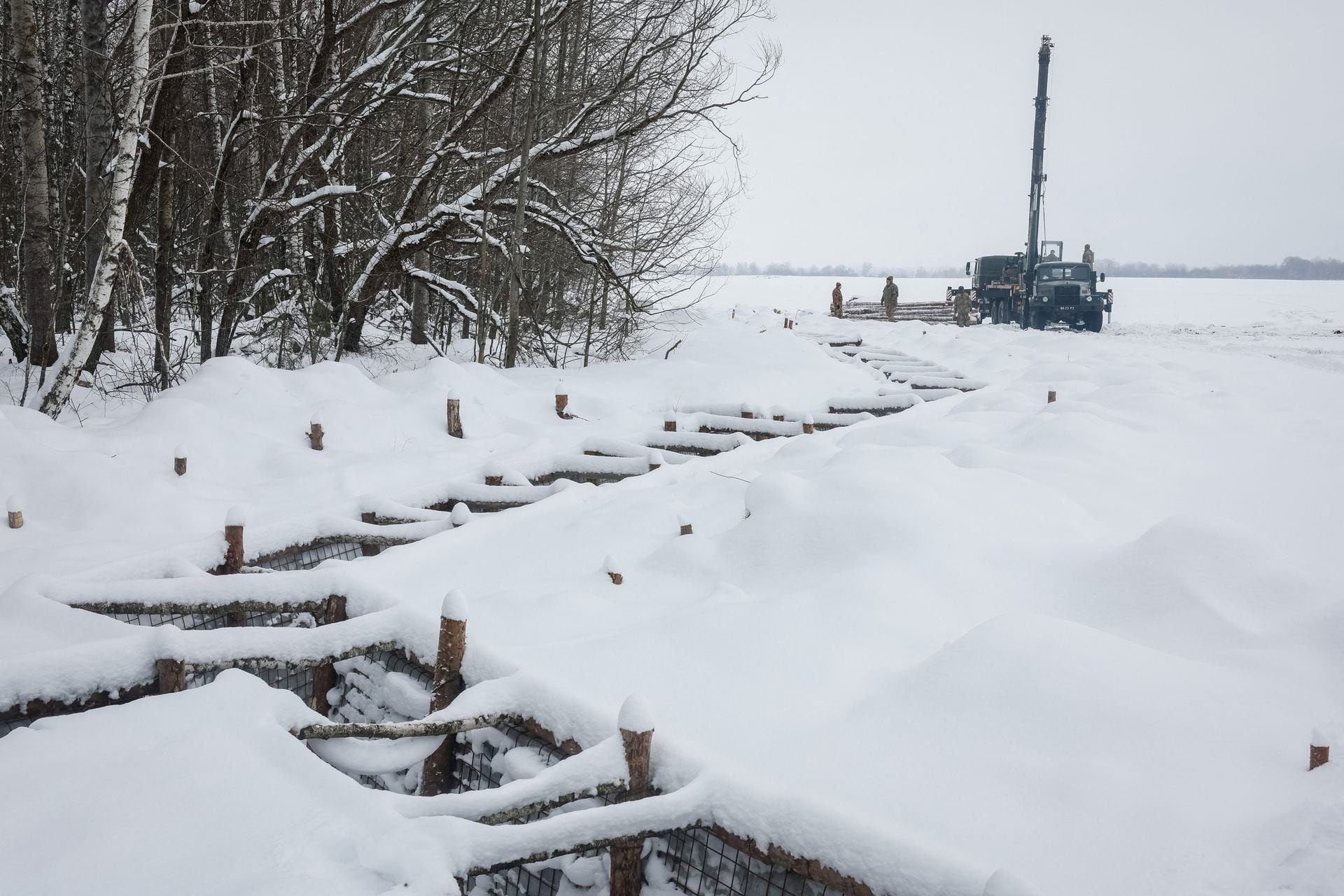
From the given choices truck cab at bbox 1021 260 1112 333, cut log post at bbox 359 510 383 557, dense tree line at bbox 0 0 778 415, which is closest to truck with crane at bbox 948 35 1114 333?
truck cab at bbox 1021 260 1112 333

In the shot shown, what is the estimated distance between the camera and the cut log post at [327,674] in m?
4.49

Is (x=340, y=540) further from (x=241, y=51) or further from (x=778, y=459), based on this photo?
(x=241, y=51)

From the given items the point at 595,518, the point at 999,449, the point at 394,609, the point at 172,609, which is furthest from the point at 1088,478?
the point at 172,609

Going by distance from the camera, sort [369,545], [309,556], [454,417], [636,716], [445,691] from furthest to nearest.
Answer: [454,417]
[369,545]
[309,556]
[445,691]
[636,716]

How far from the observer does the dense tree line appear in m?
8.23

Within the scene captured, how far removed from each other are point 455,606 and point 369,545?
3096 millimetres

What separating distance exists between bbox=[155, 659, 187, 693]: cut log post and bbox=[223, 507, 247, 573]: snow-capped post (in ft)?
5.60

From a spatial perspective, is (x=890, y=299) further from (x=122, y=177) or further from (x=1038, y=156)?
(x=122, y=177)

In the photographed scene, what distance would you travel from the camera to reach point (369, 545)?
254 inches

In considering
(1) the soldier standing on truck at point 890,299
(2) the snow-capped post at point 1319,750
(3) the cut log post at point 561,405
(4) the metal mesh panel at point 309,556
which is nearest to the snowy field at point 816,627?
(2) the snow-capped post at point 1319,750

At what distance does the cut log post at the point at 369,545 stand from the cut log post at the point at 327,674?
1.84 meters

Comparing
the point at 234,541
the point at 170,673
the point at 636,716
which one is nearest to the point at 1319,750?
the point at 636,716

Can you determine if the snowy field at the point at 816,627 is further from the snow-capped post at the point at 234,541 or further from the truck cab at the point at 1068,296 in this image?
the truck cab at the point at 1068,296

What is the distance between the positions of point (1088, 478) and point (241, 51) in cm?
1013
